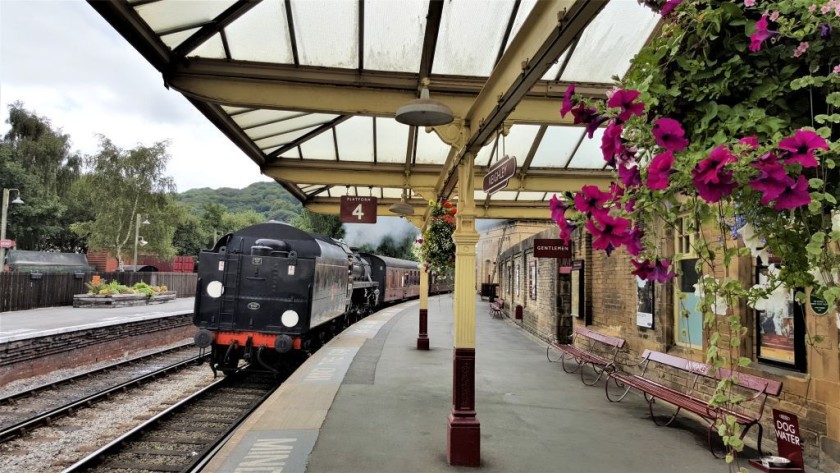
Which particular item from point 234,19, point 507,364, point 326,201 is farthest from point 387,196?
point 234,19

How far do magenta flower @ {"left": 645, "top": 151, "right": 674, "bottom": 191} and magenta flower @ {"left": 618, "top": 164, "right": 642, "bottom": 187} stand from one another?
22 cm

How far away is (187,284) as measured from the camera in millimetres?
34562

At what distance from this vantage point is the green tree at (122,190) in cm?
3616

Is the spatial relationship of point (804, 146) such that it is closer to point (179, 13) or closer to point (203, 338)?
point (179, 13)

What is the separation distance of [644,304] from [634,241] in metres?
7.20

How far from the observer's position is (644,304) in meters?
8.20

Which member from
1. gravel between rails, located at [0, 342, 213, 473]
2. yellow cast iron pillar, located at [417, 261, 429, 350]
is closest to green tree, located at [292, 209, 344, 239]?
A: yellow cast iron pillar, located at [417, 261, 429, 350]

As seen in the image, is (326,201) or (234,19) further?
(326,201)

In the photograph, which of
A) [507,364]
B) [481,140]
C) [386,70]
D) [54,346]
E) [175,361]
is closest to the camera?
[481,140]

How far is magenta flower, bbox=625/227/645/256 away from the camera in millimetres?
1659

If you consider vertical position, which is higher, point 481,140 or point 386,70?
point 386,70

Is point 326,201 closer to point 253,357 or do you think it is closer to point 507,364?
point 253,357

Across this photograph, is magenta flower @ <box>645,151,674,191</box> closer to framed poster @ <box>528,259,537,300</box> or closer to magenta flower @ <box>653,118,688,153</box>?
magenta flower @ <box>653,118,688,153</box>

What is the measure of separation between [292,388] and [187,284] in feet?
98.2
